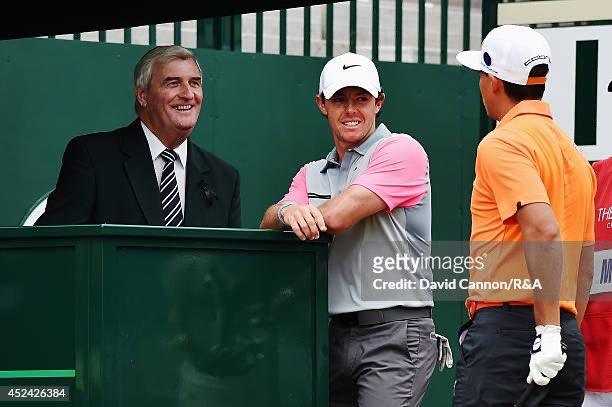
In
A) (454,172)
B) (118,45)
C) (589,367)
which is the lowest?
(589,367)

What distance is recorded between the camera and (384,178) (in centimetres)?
459

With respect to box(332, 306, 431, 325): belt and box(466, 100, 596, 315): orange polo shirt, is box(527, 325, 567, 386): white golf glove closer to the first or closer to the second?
box(466, 100, 596, 315): orange polo shirt

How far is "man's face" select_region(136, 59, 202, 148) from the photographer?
5258 millimetres

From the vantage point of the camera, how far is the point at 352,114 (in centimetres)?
481

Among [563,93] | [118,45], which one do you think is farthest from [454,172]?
[118,45]

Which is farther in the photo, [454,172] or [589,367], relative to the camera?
[454,172]

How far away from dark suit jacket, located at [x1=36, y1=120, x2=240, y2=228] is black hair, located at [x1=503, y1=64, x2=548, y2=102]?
1.23 meters

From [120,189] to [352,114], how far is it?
0.87 m

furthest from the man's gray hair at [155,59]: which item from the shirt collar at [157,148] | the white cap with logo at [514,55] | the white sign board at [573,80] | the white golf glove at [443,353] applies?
the white sign board at [573,80]

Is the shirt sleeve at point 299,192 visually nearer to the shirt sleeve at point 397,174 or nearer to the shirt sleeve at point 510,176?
the shirt sleeve at point 397,174

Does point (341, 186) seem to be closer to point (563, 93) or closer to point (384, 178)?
point (384, 178)

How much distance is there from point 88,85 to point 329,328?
245cm

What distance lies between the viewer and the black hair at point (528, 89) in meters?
4.47

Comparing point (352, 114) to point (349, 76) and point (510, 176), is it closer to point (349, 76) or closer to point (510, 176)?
point (349, 76)
